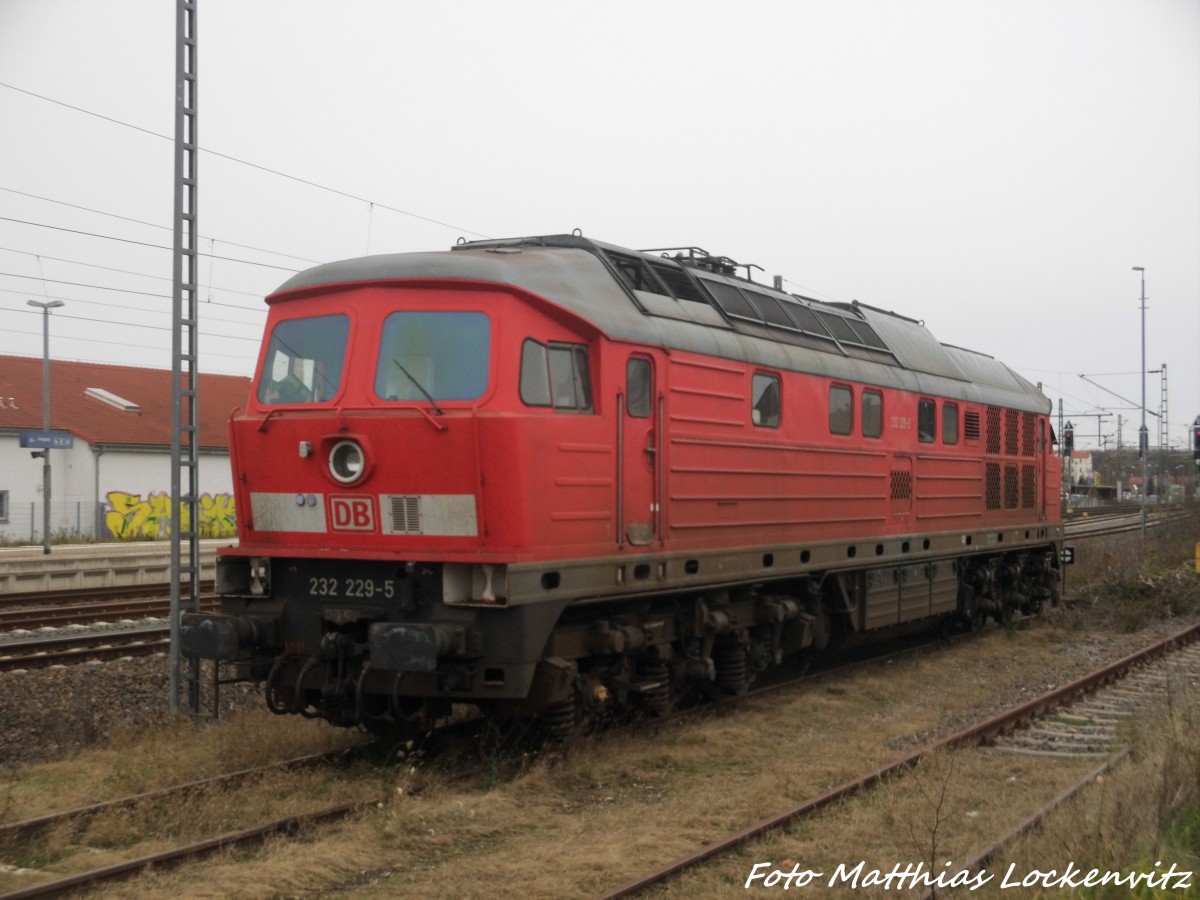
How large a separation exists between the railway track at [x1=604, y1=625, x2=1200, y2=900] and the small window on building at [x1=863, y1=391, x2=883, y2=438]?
3242 mm

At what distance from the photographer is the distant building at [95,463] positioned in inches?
1437

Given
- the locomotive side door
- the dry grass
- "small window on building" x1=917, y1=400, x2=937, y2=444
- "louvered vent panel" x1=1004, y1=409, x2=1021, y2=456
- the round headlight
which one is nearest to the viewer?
the dry grass

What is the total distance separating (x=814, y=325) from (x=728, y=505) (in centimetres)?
315

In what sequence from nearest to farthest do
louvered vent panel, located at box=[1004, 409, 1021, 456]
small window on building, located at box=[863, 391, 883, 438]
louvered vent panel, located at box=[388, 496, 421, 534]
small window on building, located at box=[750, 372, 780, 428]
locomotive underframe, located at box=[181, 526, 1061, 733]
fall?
locomotive underframe, located at box=[181, 526, 1061, 733], louvered vent panel, located at box=[388, 496, 421, 534], small window on building, located at box=[750, 372, 780, 428], small window on building, located at box=[863, 391, 883, 438], louvered vent panel, located at box=[1004, 409, 1021, 456]

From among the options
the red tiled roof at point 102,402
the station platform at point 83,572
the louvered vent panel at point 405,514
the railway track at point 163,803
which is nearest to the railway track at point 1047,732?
the railway track at point 163,803

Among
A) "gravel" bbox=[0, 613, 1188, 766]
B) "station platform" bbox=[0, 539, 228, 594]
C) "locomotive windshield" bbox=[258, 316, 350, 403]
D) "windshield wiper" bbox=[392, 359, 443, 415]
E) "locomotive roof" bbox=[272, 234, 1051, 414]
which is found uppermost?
→ "locomotive roof" bbox=[272, 234, 1051, 414]

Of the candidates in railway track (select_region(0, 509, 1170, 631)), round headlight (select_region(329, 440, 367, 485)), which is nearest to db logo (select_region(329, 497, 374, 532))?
round headlight (select_region(329, 440, 367, 485))

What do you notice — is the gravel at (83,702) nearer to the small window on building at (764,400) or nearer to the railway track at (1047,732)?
the railway track at (1047,732)

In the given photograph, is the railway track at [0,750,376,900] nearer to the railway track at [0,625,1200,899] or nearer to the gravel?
the railway track at [0,625,1200,899]

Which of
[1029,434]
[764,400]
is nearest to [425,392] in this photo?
[764,400]

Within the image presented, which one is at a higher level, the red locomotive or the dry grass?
the red locomotive

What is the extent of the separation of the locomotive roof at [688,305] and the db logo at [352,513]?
1.59m

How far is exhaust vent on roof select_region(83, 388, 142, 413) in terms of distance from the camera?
41719 mm

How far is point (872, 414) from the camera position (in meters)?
13.4
